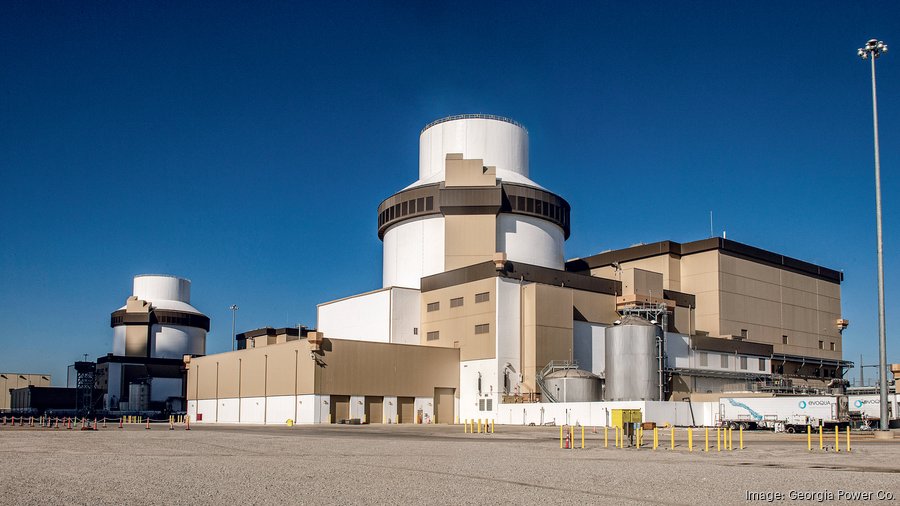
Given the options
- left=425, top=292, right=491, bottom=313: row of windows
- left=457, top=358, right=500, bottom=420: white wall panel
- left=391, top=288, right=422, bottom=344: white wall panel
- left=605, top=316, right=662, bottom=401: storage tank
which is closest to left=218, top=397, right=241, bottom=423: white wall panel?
left=391, top=288, right=422, bottom=344: white wall panel

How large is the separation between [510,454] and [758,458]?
7.83 m

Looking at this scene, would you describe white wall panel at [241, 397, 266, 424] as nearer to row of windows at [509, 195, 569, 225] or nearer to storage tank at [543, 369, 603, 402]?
storage tank at [543, 369, 603, 402]

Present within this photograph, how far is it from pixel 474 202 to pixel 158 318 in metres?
67.4

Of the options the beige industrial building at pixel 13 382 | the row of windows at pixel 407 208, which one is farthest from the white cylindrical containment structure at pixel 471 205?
the beige industrial building at pixel 13 382

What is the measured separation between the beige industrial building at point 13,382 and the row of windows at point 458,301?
104244 mm

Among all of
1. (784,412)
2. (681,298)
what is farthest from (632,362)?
(681,298)

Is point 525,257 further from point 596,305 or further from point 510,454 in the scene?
point 510,454

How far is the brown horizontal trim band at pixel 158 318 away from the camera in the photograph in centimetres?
12394

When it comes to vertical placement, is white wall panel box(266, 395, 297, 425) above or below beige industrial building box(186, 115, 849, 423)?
below

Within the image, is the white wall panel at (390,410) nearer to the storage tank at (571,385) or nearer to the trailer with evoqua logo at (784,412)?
the storage tank at (571,385)

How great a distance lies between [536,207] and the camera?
81.5 m

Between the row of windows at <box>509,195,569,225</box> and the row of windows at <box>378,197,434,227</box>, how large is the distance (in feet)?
25.7

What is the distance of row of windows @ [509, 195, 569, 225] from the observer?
3162 inches

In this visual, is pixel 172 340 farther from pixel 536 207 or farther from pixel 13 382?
pixel 536 207
